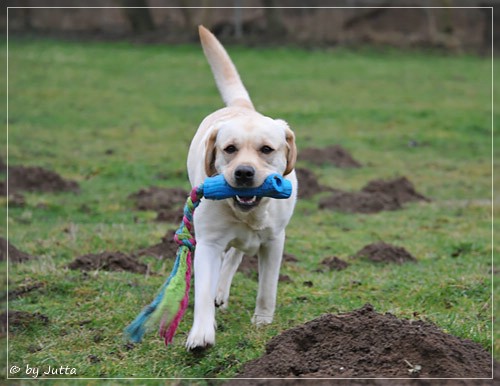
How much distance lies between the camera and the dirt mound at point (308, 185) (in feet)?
37.4

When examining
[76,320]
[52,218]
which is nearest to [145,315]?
[76,320]

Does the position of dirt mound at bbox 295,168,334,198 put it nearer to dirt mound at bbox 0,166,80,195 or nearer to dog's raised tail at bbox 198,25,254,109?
dirt mound at bbox 0,166,80,195

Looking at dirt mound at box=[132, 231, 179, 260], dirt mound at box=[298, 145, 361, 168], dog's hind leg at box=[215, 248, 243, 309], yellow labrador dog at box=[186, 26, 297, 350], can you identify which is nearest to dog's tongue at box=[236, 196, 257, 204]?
yellow labrador dog at box=[186, 26, 297, 350]

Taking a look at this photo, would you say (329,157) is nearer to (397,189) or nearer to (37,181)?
(397,189)

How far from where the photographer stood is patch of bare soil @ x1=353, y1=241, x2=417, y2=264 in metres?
8.14

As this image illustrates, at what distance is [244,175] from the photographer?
524cm

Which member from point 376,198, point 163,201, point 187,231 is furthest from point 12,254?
point 376,198

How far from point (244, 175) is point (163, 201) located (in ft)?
17.8

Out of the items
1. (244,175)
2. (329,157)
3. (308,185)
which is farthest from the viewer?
(329,157)

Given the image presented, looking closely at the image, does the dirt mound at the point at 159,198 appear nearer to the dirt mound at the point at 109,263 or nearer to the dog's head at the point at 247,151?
the dirt mound at the point at 109,263

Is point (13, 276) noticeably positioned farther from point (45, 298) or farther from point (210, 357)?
point (210, 357)

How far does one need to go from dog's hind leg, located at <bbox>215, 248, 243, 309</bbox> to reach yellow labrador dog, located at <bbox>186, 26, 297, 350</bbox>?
471 mm

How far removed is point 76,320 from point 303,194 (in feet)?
18.6

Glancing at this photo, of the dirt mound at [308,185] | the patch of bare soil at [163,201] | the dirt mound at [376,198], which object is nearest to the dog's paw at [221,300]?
the patch of bare soil at [163,201]
